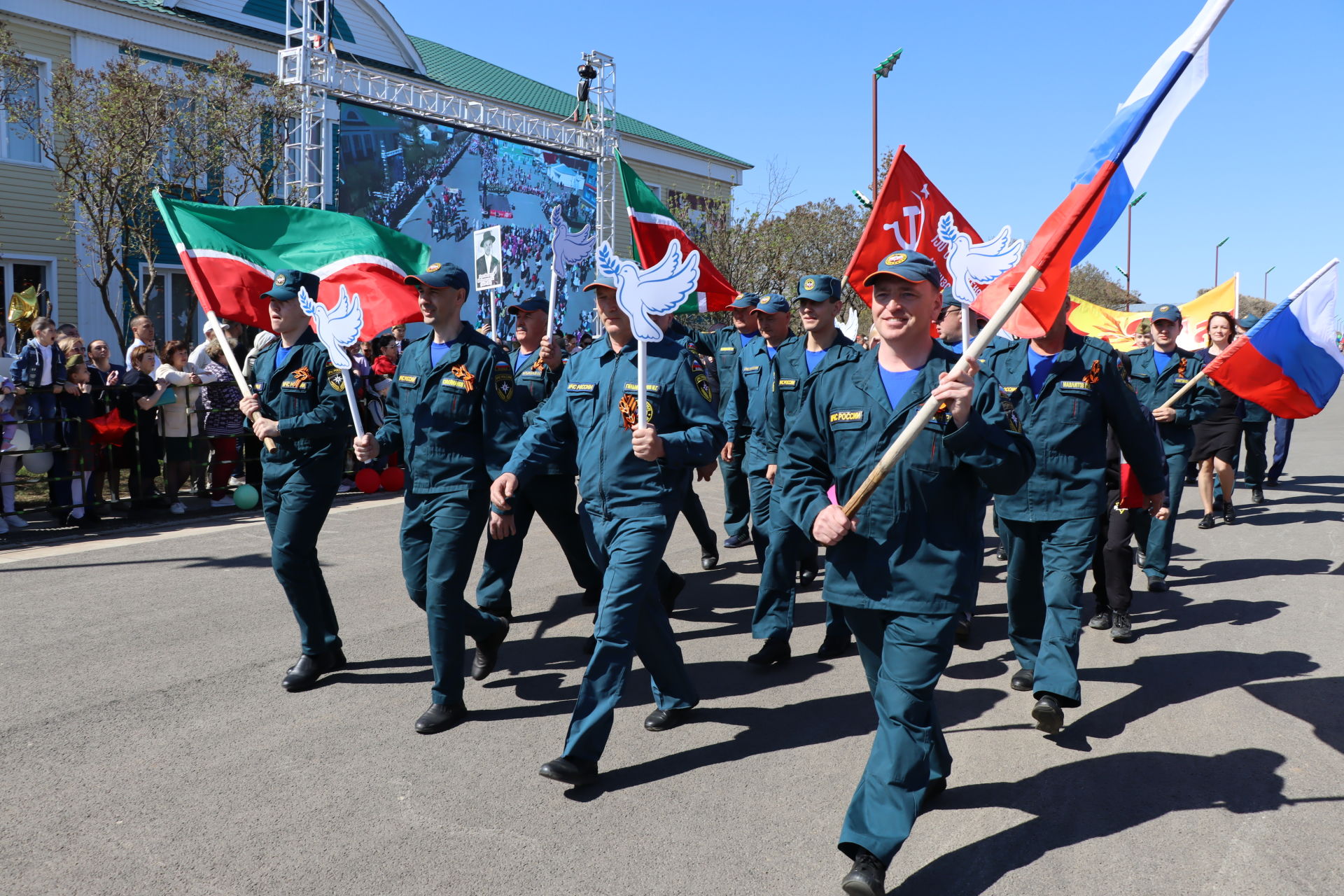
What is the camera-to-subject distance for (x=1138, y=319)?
54.4 feet

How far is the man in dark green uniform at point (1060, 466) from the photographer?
5090 mm

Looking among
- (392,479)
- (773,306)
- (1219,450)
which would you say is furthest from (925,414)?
(392,479)

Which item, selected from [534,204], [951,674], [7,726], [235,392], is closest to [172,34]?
[534,204]

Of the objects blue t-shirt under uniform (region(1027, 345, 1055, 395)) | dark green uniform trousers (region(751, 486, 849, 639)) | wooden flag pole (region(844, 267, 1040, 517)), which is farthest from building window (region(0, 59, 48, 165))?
wooden flag pole (region(844, 267, 1040, 517))

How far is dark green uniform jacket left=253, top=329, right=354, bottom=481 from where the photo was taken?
17.7ft

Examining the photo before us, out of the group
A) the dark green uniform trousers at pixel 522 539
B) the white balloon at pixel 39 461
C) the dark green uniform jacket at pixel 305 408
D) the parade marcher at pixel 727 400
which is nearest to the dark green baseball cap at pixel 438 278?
the dark green uniform jacket at pixel 305 408

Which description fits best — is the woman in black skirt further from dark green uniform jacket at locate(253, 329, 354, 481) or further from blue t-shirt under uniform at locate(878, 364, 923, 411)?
dark green uniform jacket at locate(253, 329, 354, 481)

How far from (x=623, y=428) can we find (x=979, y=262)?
5.58 ft

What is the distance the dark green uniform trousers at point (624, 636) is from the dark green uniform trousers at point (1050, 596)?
65.1 inches

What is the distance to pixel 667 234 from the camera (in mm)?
9406

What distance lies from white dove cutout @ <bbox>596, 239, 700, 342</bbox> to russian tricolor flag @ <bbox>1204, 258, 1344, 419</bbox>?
482cm

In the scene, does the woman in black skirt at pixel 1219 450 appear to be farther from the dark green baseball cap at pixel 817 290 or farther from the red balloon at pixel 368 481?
the red balloon at pixel 368 481

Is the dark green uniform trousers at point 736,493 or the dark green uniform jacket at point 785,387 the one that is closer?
the dark green uniform jacket at point 785,387

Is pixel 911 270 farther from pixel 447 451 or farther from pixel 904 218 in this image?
pixel 904 218
